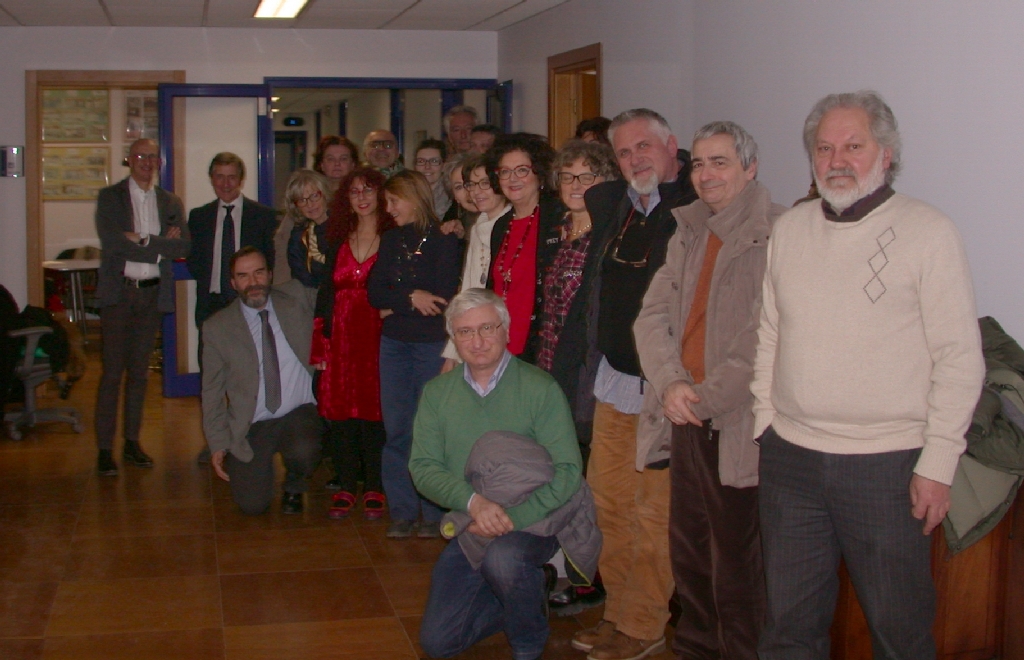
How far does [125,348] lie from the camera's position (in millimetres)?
5555

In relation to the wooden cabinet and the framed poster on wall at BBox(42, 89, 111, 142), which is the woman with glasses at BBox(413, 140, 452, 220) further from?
the framed poster on wall at BBox(42, 89, 111, 142)

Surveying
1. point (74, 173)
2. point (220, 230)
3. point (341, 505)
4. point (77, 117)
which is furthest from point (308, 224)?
point (74, 173)

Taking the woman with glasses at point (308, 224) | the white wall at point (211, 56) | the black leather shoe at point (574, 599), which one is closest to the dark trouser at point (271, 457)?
the woman with glasses at point (308, 224)

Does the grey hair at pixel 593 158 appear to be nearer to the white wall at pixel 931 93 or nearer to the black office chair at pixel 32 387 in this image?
the white wall at pixel 931 93

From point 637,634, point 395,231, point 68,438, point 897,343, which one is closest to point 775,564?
point 897,343

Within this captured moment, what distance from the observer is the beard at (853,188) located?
91.8 inches

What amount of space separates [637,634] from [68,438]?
4423mm

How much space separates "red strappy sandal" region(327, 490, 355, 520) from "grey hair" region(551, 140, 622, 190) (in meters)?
2.02

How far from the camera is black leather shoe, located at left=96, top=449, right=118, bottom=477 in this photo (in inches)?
218

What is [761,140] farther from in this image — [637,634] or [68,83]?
[68,83]

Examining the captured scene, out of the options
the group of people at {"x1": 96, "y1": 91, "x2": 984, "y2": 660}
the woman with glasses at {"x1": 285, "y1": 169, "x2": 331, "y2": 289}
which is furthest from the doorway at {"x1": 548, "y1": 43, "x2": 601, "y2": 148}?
the woman with glasses at {"x1": 285, "y1": 169, "x2": 331, "y2": 289}

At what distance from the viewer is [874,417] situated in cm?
231

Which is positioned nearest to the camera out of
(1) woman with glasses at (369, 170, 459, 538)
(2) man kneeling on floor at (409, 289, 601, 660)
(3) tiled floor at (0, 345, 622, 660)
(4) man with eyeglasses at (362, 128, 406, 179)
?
(2) man kneeling on floor at (409, 289, 601, 660)

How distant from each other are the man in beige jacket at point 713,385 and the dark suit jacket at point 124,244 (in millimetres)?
3389
